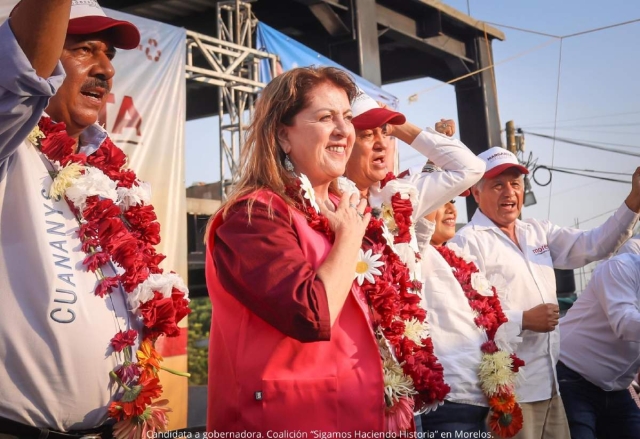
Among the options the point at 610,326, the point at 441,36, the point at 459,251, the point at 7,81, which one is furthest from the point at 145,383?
the point at 441,36

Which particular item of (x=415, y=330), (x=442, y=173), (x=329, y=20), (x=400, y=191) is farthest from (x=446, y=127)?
(x=329, y=20)

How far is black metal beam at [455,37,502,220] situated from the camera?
39.1 ft

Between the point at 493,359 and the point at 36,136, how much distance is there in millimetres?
2124

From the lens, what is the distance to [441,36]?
11.5m

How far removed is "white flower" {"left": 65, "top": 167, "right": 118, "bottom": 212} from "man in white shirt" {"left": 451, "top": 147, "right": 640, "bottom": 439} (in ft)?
7.15

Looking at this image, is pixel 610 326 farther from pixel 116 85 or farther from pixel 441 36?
pixel 441 36

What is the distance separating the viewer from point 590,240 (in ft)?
14.5

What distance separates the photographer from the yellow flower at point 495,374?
10.2 ft

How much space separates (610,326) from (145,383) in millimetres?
3278

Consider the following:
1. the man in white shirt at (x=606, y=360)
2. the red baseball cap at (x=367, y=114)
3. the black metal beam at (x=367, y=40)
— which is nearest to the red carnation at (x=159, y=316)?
the red baseball cap at (x=367, y=114)

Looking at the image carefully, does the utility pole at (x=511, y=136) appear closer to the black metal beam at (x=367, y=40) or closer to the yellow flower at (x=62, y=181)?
the black metal beam at (x=367, y=40)

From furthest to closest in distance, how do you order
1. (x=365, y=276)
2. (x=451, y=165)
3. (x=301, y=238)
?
(x=451, y=165), (x=365, y=276), (x=301, y=238)

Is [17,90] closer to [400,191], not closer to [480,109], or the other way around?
[400,191]

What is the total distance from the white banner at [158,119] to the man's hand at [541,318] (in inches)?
116
